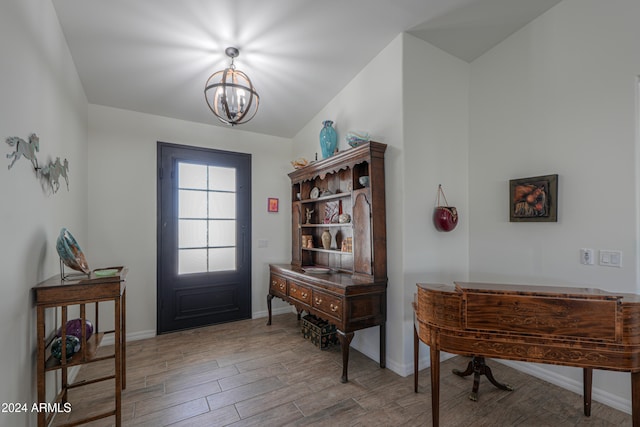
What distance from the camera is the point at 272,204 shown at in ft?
13.9

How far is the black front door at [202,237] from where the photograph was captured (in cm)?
353

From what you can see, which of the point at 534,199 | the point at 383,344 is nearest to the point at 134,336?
the point at 383,344

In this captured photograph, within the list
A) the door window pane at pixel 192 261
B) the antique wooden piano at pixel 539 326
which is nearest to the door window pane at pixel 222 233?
the door window pane at pixel 192 261

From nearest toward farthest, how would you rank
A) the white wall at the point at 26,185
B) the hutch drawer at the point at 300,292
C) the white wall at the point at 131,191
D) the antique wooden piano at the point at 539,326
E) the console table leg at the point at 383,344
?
the white wall at the point at 26,185 → the antique wooden piano at the point at 539,326 → the console table leg at the point at 383,344 → the hutch drawer at the point at 300,292 → the white wall at the point at 131,191

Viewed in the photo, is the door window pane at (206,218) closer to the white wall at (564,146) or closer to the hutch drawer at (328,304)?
the hutch drawer at (328,304)

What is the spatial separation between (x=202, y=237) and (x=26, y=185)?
225 cm

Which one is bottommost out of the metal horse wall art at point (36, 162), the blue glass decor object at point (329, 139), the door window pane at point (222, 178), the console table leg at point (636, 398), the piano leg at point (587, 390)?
the piano leg at point (587, 390)

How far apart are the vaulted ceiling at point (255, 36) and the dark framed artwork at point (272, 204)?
1563 mm

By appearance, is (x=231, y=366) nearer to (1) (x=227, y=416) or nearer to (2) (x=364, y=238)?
(1) (x=227, y=416)

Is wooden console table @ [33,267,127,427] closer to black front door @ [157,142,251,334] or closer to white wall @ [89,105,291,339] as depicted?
white wall @ [89,105,291,339]

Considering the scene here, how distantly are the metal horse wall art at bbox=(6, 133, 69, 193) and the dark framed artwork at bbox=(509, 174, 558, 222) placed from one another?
11.7 ft

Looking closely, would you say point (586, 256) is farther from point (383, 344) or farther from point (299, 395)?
point (299, 395)

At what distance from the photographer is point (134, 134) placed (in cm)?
340

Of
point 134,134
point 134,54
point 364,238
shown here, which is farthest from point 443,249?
point 134,134
